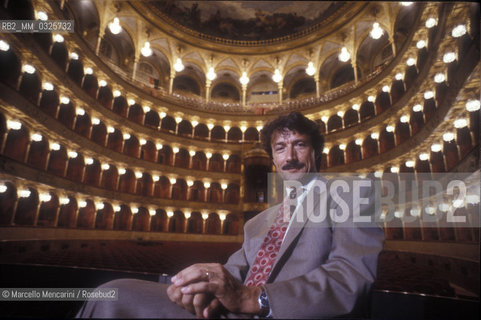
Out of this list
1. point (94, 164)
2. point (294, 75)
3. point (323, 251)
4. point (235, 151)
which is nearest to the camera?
point (323, 251)

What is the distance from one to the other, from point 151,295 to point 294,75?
2995cm

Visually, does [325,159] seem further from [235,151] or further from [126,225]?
[126,225]

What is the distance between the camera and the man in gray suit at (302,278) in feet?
4.40

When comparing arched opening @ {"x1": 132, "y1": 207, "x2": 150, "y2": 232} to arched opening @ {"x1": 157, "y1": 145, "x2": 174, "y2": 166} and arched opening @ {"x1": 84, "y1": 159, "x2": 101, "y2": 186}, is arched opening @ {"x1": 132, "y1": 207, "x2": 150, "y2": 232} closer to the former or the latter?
arched opening @ {"x1": 84, "y1": 159, "x2": 101, "y2": 186}

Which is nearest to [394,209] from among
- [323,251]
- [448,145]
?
[448,145]

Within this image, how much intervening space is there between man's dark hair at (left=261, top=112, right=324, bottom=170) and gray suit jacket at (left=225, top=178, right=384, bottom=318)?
61 cm

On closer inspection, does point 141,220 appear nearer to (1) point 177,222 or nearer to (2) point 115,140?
(1) point 177,222

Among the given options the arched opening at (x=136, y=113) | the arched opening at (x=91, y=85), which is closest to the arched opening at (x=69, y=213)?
the arched opening at (x=91, y=85)

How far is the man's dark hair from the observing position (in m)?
2.22

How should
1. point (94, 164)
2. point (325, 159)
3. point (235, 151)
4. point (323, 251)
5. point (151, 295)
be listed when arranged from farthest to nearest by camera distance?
point (235, 151), point (325, 159), point (94, 164), point (323, 251), point (151, 295)

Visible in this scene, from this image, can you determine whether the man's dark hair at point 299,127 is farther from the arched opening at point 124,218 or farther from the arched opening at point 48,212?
the arched opening at point 124,218

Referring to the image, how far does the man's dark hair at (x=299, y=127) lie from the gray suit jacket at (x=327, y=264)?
61 cm

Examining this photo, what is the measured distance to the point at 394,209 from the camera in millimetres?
16422

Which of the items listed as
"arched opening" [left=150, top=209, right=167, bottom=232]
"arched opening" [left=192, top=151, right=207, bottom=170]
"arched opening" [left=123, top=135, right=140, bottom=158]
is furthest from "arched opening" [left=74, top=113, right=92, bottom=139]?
"arched opening" [left=192, top=151, right=207, bottom=170]
